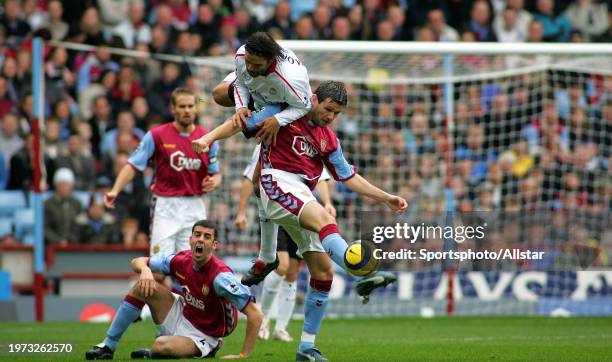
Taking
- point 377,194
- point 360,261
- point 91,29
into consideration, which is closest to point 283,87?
point 377,194

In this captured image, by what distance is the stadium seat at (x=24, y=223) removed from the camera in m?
17.4

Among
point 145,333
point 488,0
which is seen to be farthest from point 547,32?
point 145,333

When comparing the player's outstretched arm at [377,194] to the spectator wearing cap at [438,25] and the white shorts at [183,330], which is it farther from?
the spectator wearing cap at [438,25]

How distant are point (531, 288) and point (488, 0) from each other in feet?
24.2

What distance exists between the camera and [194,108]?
12.8 metres

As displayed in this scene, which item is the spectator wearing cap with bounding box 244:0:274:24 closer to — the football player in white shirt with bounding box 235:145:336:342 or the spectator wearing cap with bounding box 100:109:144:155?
the spectator wearing cap with bounding box 100:109:144:155

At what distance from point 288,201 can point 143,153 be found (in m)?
4.05

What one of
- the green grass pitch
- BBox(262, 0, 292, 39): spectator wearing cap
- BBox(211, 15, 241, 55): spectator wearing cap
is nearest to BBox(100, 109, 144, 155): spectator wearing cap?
BBox(211, 15, 241, 55): spectator wearing cap

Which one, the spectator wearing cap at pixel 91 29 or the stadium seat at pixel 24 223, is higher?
the spectator wearing cap at pixel 91 29

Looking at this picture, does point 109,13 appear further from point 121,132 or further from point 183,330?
point 183,330

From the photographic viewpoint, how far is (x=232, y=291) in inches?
360

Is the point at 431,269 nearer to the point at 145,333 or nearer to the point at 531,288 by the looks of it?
the point at 531,288

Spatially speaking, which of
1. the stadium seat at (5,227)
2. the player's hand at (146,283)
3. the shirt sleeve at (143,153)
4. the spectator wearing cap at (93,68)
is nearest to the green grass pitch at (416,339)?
the player's hand at (146,283)

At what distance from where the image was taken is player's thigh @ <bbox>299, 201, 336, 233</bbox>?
9.17 metres
